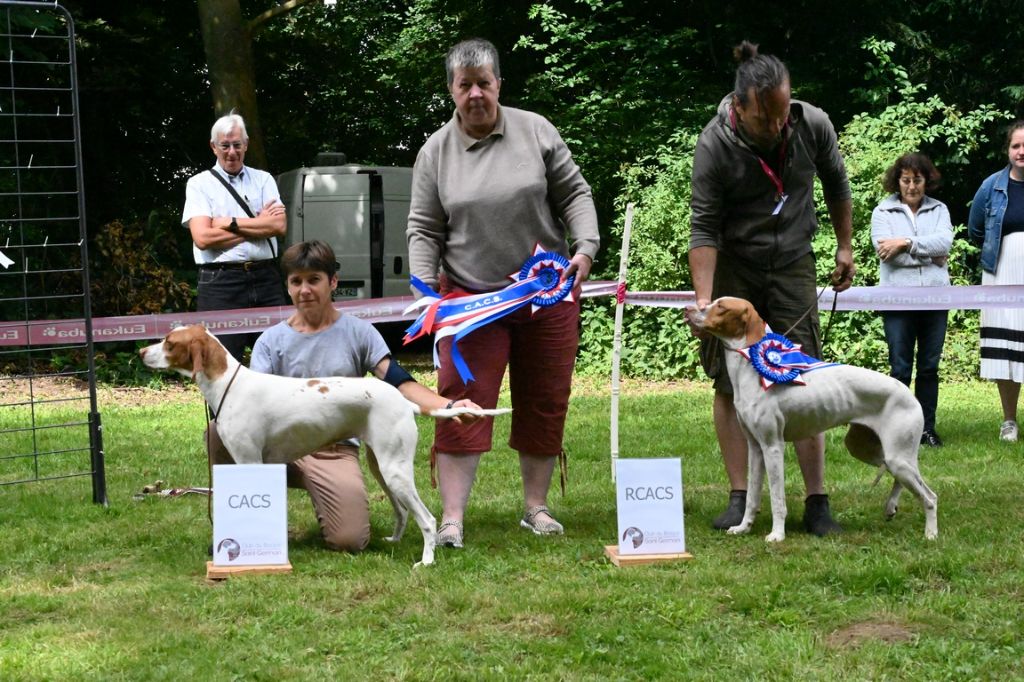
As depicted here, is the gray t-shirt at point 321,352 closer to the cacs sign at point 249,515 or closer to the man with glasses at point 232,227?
the cacs sign at point 249,515

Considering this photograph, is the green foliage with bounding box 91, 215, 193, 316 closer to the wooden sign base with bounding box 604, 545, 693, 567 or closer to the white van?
the white van

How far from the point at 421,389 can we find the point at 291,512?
1.31 meters

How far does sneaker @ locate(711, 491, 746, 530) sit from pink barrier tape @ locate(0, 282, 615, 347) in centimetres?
212

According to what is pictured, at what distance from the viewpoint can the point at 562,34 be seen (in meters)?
14.0

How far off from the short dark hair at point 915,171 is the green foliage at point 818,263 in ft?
10.7

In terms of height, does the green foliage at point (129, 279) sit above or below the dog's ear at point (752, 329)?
below

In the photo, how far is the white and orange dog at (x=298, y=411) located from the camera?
436 centimetres

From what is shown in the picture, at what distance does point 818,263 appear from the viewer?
10898 millimetres

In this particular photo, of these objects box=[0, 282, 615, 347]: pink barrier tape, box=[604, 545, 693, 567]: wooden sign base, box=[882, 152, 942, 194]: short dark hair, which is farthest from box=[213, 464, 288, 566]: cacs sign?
box=[882, 152, 942, 194]: short dark hair

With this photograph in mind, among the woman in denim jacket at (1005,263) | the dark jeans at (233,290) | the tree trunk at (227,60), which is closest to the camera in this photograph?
the dark jeans at (233,290)

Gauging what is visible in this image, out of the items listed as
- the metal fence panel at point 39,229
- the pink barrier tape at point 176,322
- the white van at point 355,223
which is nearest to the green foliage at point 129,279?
the metal fence panel at point 39,229

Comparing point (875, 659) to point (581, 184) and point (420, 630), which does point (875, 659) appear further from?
point (581, 184)

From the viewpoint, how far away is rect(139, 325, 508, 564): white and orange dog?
436 centimetres

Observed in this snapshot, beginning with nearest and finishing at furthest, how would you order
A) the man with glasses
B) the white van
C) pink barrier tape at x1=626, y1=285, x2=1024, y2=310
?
the man with glasses → pink barrier tape at x1=626, y1=285, x2=1024, y2=310 → the white van
